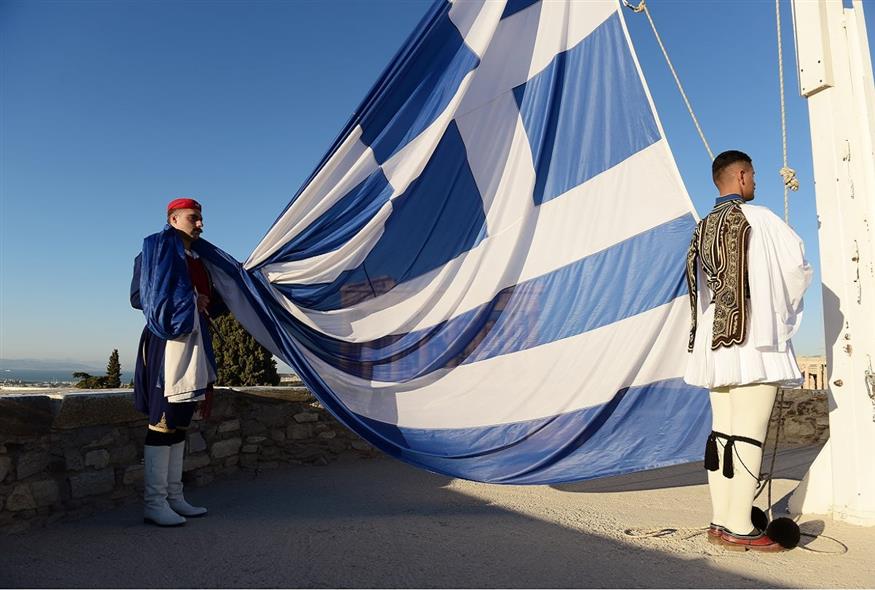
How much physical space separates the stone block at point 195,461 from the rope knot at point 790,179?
12.4 feet

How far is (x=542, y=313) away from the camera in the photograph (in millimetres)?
3420

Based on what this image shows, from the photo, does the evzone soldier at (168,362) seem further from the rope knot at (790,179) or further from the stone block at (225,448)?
the rope knot at (790,179)

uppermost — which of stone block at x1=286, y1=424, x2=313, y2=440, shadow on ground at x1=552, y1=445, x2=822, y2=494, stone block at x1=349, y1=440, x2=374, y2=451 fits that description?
stone block at x1=286, y1=424, x2=313, y2=440

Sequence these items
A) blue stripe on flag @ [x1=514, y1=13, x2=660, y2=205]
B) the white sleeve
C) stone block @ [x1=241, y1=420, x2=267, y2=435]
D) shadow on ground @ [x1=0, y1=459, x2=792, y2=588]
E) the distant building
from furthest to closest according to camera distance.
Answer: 1. the distant building
2. stone block @ [x1=241, y1=420, x2=267, y2=435]
3. blue stripe on flag @ [x1=514, y1=13, x2=660, y2=205]
4. the white sleeve
5. shadow on ground @ [x1=0, y1=459, x2=792, y2=588]

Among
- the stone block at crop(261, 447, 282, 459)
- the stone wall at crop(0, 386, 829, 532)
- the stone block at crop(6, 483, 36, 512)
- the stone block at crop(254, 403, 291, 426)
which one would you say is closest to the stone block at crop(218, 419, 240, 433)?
the stone wall at crop(0, 386, 829, 532)

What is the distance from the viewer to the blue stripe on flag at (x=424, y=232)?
350cm

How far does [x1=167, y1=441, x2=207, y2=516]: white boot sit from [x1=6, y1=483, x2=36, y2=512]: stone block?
0.60m

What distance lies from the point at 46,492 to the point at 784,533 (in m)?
3.37

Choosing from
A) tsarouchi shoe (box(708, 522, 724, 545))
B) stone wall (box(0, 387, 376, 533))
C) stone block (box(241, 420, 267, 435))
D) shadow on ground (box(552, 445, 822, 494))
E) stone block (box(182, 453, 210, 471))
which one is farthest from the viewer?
stone block (box(241, 420, 267, 435))

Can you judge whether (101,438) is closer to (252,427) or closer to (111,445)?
(111,445)

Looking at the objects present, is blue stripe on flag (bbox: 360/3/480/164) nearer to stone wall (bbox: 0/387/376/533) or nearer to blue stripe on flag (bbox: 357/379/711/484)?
blue stripe on flag (bbox: 357/379/711/484)

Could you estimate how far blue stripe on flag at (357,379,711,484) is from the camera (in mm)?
3223

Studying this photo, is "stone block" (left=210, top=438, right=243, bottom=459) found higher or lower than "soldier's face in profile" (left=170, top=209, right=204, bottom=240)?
lower

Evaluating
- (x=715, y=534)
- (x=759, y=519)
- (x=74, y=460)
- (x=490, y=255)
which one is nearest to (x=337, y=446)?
(x=74, y=460)
